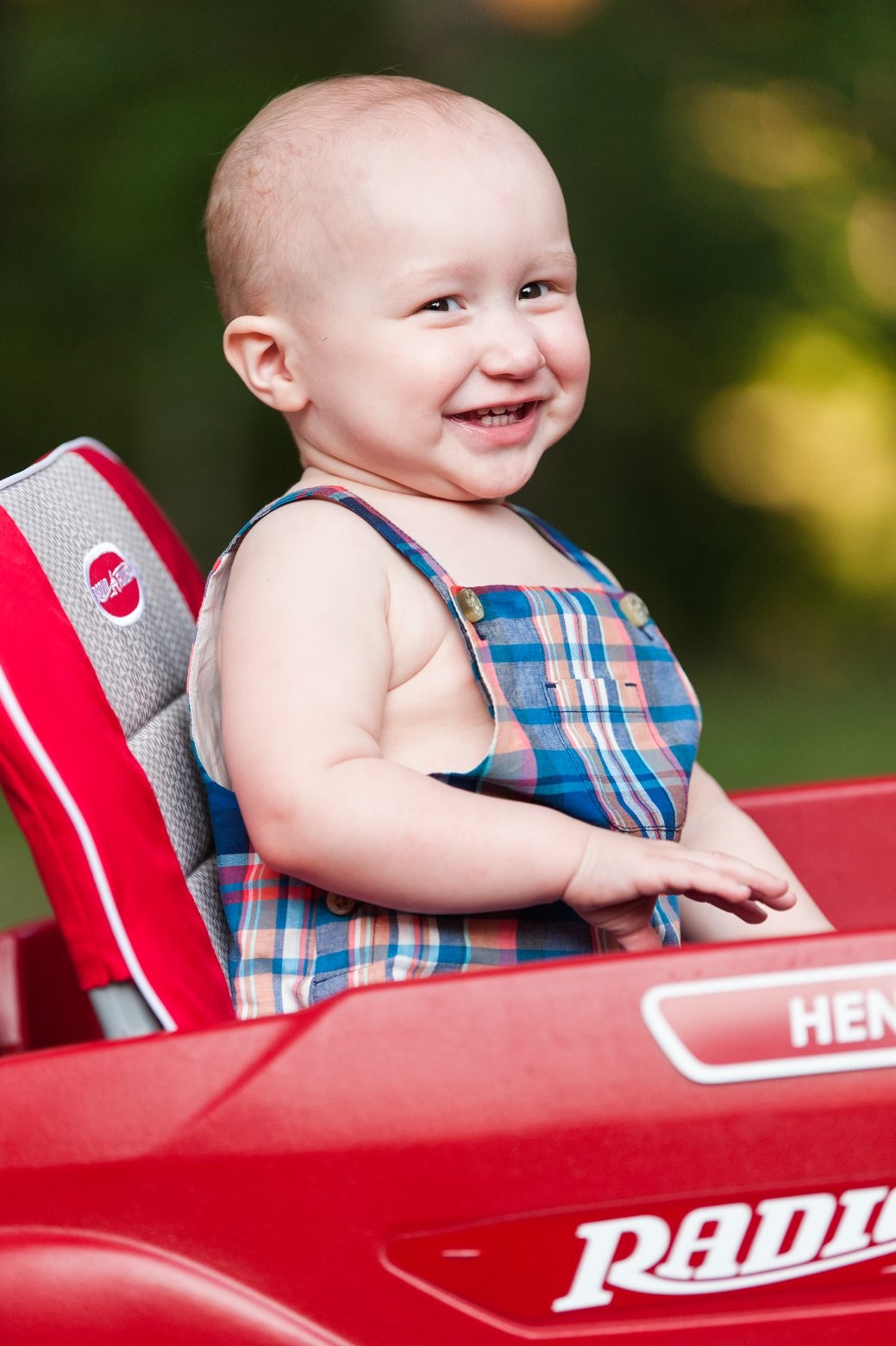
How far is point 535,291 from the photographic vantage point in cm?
116

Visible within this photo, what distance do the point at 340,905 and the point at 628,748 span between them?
0.85 ft

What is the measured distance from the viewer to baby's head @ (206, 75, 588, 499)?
42.4 inches

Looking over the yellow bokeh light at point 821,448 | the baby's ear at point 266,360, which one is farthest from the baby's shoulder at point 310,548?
the yellow bokeh light at point 821,448

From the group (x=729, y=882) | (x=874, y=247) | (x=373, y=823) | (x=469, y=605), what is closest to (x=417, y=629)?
(x=469, y=605)

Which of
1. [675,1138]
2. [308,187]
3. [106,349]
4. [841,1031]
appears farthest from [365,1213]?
[106,349]

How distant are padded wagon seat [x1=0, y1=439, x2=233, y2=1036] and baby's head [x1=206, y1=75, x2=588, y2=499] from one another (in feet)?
0.63

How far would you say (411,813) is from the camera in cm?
92

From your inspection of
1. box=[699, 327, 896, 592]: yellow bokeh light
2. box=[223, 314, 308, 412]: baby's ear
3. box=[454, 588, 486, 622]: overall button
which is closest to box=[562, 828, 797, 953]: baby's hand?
Result: box=[454, 588, 486, 622]: overall button

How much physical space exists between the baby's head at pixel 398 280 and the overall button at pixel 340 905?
0.34 meters

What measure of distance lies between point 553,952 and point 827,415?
4089mm

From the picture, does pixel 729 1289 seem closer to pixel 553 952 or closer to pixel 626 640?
pixel 553 952

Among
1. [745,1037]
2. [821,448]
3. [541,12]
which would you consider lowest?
[821,448]

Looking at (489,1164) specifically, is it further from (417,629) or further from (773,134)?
(773,134)

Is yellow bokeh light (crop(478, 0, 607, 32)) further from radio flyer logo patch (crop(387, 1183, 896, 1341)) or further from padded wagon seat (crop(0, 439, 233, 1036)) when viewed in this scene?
radio flyer logo patch (crop(387, 1183, 896, 1341))
